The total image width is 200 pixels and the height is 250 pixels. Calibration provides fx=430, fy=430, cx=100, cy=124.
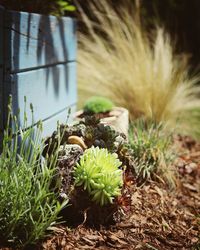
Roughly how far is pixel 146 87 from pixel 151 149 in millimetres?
1056

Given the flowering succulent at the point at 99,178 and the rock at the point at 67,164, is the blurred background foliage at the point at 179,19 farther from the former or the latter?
the flowering succulent at the point at 99,178

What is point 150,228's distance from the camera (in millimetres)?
2113

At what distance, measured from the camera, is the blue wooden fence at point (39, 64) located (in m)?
2.03

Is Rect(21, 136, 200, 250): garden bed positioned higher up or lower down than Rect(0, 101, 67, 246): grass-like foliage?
lower down

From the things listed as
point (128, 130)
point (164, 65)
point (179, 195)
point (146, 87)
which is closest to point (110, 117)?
point (128, 130)

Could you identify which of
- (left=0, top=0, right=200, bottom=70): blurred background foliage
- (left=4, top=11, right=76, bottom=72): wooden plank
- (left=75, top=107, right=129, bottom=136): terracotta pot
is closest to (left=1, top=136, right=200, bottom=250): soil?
(left=75, top=107, right=129, bottom=136): terracotta pot

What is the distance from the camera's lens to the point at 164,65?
386 cm

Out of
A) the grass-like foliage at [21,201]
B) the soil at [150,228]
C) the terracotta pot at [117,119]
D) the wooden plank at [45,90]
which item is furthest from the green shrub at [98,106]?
the grass-like foliage at [21,201]

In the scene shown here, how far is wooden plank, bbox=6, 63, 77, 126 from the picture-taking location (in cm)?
215

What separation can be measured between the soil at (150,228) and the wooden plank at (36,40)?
84 centimetres

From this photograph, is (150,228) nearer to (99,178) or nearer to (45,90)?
(99,178)

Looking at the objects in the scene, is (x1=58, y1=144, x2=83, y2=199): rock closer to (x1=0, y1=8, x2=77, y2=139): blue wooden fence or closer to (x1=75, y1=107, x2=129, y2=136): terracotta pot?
(x1=0, y1=8, x2=77, y2=139): blue wooden fence

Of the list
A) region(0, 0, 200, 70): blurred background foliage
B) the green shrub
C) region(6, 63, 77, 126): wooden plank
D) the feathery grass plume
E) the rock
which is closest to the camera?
the rock

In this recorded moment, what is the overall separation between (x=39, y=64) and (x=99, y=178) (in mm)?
859
